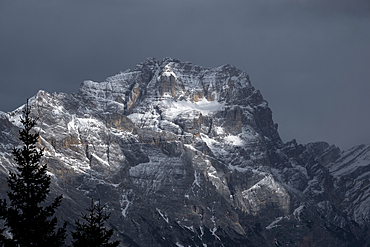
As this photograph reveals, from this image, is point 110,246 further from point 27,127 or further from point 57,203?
point 27,127

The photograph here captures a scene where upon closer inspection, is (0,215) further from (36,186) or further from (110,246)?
(110,246)

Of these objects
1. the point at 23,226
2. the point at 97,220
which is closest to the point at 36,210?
the point at 23,226

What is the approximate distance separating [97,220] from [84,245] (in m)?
5.06

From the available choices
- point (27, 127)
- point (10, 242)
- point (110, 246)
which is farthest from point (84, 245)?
point (27, 127)

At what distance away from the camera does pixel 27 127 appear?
3130 inches

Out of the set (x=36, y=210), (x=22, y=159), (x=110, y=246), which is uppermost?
(x=22, y=159)

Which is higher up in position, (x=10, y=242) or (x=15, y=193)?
(x=15, y=193)

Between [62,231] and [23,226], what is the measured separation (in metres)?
4.32

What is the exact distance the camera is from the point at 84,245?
250 ft

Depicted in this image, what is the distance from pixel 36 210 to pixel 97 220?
7.71 metres

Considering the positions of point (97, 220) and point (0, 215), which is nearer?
point (0, 215)

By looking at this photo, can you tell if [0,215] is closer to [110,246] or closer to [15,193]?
[15,193]

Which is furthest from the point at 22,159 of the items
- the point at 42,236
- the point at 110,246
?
the point at 110,246

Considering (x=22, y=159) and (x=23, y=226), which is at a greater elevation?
(x=22, y=159)
